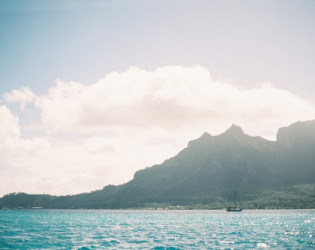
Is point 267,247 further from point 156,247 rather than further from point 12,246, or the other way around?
point 12,246

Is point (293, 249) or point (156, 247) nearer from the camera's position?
point (293, 249)

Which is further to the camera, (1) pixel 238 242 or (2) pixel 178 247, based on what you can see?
(1) pixel 238 242

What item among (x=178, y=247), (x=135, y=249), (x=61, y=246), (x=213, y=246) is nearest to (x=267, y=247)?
(x=213, y=246)

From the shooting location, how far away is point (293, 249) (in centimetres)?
4534

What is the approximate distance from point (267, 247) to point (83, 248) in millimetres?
28599

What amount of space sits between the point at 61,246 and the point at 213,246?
2484 centimetres

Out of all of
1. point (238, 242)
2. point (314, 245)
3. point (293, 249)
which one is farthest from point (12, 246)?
point (314, 245)

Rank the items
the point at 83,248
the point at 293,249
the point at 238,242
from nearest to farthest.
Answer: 1. the point at 293,249
2. the point at 83,248
3. the point at 238,242

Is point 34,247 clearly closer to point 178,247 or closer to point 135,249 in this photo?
point 135,249

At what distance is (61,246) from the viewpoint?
51.0 metres

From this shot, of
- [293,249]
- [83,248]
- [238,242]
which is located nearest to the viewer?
[293,249]

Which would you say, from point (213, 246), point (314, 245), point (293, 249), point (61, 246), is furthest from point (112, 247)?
point (314, 245)

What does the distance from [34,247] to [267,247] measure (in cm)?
3702

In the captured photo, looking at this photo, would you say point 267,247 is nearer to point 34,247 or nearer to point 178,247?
point 178,247
